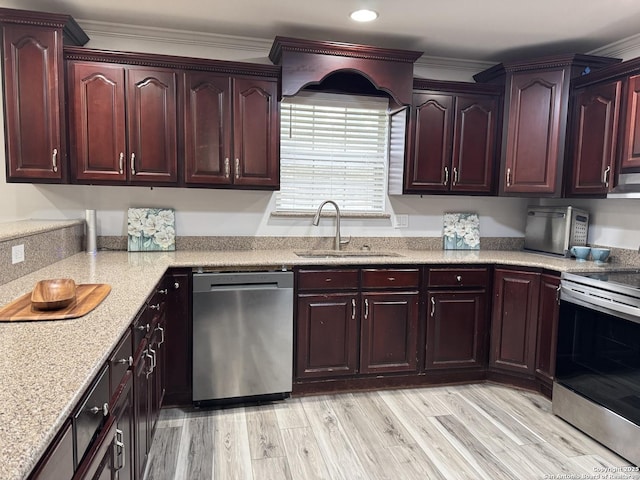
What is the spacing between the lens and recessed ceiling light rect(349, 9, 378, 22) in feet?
8.61

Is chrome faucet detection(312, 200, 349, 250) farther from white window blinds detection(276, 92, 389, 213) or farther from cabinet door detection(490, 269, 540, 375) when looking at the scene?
cabinet door detection(490, 269, 540, 375)

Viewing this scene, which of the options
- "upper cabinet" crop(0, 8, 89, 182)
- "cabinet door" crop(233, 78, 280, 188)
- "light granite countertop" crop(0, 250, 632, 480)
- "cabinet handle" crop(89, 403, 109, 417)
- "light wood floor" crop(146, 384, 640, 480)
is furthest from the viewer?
"cabinet door" crop(233, 78, 280, 188)

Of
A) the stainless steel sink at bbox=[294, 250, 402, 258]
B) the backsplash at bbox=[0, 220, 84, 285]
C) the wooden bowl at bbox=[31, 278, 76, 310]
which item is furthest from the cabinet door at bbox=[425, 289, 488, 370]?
the backsplash at bbox=[0, 220, 84, 285]

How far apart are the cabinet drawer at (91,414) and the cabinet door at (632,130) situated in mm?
3036

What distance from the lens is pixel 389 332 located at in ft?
9.96

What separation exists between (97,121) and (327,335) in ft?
6.55

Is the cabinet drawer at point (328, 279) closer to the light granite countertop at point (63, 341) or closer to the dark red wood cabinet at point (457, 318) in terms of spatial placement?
the light granite countertop at point (63, 341)

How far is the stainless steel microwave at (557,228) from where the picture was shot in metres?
3.29

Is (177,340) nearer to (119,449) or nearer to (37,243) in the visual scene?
(37,243)

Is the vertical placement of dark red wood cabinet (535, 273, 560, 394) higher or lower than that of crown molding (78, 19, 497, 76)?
lower

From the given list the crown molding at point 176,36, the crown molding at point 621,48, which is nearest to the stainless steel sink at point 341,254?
the crown molding at point 176,36

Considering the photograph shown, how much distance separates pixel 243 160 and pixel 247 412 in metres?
1.62

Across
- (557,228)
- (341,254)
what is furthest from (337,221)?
(557,228)

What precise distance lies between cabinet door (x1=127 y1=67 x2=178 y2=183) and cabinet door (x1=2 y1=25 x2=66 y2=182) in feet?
1.31
